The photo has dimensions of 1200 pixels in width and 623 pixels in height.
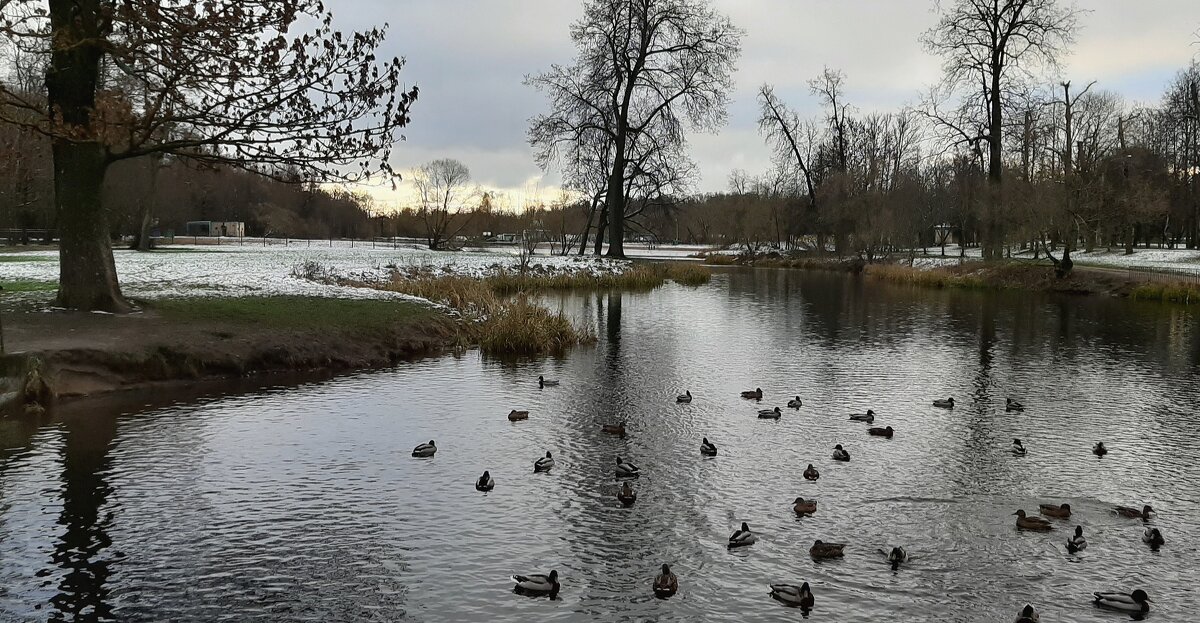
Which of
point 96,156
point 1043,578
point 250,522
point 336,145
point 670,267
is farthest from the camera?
point 670,267

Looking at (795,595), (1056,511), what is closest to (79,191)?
(795,595)

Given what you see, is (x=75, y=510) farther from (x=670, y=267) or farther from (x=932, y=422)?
(x=670, y=267)

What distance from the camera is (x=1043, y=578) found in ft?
28.1

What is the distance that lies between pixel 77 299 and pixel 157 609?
13.7 meters

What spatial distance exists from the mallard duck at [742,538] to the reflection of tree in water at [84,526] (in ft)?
20.3

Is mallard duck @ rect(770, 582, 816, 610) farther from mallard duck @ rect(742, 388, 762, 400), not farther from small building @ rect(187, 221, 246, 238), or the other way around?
small building @ rect(187, 221, 246, 238)

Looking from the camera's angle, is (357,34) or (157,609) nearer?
(157,609)

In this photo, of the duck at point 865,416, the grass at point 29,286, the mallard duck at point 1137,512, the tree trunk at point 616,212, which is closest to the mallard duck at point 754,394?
the duck at point 865,416

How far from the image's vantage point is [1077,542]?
9.21 m

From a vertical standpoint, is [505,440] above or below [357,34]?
below

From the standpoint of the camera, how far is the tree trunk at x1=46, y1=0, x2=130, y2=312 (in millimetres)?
17641

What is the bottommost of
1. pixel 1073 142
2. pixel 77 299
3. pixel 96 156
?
pixel 77 299

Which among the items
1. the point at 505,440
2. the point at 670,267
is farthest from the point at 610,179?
the point at 505,440

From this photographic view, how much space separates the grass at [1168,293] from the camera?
121 feet
